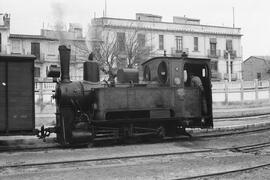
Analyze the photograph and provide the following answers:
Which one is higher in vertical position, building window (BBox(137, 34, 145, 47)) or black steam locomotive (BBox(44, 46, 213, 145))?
building window (BBox(137, 34, 145, 47))

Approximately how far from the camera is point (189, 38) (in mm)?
48531

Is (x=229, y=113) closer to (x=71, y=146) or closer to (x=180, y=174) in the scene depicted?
(x=71, y=146)

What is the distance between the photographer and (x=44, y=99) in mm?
22484

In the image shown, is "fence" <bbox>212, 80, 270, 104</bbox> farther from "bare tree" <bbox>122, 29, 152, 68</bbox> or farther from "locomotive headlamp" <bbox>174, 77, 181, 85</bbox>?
"locomotive headlamp" <bbox>174, 77, 181, 85</bbox>

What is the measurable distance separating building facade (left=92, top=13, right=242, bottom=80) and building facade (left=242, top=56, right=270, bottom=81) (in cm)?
1015

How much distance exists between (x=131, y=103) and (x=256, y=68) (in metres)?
55.0

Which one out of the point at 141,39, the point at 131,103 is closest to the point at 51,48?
the point at 141,39

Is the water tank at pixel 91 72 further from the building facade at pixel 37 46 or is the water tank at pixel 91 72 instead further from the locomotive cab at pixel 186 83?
the building facade at pixel 37 46

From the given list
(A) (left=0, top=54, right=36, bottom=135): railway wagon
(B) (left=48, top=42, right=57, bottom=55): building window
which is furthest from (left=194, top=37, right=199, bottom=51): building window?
(A) (left=0, top=54, right=36, bottom=135): railway wagon

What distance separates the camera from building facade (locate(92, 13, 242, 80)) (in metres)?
43.0

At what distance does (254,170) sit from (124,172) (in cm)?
279

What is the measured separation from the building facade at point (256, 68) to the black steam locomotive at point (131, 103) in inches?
1946

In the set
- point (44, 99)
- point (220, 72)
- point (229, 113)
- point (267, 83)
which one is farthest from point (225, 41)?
point (44, 99)

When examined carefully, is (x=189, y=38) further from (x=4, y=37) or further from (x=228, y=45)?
(x=4, y=37)
